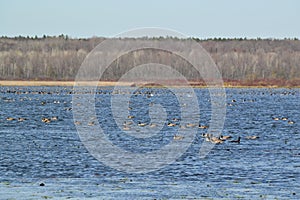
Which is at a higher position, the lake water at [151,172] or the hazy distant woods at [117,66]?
the hazy distant woods at [117,66]

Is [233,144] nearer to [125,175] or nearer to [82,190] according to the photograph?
[125,175]

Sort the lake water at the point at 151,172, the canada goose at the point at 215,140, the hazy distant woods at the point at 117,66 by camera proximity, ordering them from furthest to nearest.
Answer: the hazy distant woods at the point at 117,66, the canada goose at the point at 215,140, the lake water at the point at 151,172

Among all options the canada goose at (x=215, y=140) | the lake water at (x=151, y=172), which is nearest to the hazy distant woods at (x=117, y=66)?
the lake water at (x=151, y=172)

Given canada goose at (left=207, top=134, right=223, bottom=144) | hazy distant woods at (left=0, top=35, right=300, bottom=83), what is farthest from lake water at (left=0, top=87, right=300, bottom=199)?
hazy distant woods at (left=0, top=35, right=300, bottom=83)

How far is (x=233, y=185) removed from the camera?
23922 millimetres

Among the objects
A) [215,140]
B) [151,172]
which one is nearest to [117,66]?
[215,140]

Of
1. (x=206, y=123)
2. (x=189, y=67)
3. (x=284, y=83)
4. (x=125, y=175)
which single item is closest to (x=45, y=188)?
(x=125, y=175)

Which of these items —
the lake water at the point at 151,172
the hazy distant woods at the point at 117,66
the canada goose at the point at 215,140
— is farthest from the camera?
the hazy distant woods at the point at 117,66

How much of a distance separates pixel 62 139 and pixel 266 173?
1453cm

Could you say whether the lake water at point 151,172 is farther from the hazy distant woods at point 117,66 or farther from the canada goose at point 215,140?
the hazy distant woods at point 117,66

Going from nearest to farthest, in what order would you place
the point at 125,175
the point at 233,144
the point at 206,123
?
the point at 125,175 → the point at 233,144 → the point at 206,123

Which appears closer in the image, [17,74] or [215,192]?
[215,192]

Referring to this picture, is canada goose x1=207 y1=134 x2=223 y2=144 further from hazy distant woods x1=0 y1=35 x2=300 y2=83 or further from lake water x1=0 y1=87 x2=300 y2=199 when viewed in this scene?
hazy distant woods x1=0 y1=35 x2=300 y2=83

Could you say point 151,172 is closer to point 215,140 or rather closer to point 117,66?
point 215,140
